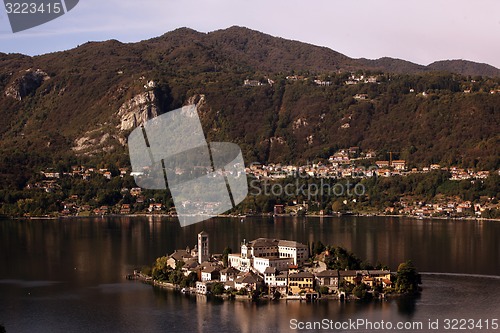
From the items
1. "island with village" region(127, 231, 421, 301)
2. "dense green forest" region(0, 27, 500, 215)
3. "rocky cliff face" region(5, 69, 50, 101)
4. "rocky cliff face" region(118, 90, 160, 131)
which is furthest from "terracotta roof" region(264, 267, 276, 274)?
"rocky cliff face" region(5, 69, 50, 101)

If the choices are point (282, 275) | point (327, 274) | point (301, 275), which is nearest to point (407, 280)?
point (327, 274)

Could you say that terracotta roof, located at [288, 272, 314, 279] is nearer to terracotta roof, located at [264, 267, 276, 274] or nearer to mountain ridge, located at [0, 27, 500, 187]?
terracotta roof, located at [264, 267, 276, 274]

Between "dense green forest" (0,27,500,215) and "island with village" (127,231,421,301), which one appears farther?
"dense green forest" (0,27,500,215)

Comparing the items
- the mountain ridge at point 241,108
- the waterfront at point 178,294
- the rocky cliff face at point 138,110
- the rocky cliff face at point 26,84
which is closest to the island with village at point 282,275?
the waterfront at point 178,294

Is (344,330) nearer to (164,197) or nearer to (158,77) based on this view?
(164,197)

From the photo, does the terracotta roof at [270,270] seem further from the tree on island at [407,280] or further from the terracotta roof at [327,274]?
the tree on island at [407,280]

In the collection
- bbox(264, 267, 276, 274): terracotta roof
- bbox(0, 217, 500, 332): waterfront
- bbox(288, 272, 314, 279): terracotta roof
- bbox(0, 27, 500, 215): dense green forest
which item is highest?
bbox(0, 27, 500, 215): dense green forest
